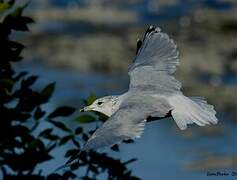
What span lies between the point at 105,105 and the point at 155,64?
502 millimetres

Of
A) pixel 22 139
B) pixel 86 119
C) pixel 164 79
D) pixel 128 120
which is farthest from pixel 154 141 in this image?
pixel 128 120

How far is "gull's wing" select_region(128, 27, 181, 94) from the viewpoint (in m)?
4.01

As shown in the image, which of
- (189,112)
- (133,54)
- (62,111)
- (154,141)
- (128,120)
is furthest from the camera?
(133,54)

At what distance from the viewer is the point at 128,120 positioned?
3365 mm

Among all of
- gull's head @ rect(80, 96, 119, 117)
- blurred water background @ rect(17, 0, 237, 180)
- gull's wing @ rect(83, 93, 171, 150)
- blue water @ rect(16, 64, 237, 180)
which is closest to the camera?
gull's wing @ rect(83, 93, 171, 150)

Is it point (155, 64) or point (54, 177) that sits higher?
point (155, 64)

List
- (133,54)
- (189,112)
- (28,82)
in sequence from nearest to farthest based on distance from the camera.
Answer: (189,112) < (28,82) < (133,54)

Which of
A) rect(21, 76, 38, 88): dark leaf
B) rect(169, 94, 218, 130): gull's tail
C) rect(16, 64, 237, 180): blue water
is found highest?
rect(21, 76, 38, 88): dark leaf

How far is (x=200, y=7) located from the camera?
15734 mm

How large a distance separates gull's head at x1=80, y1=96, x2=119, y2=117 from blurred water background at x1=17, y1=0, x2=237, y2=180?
4.16 m

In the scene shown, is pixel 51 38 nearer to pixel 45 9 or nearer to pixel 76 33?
pixel 76 33

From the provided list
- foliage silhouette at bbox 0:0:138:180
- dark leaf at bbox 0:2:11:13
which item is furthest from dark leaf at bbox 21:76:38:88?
dark leaf at bbox 0:2:11:13

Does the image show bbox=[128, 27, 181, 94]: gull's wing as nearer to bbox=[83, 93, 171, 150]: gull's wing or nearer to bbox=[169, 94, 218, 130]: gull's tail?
bbox=[169, 94, 218, 130]: gull's tail

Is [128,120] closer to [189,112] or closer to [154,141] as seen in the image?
[189,112]
